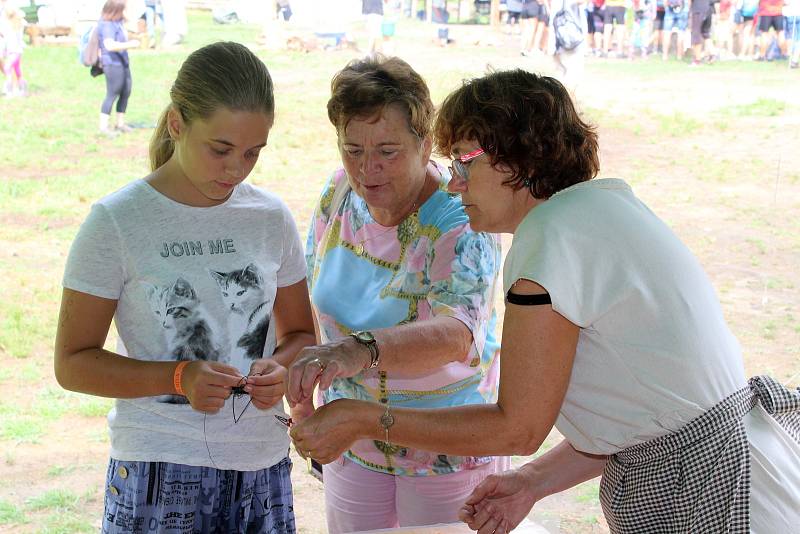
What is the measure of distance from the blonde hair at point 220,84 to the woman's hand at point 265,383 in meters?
0.54

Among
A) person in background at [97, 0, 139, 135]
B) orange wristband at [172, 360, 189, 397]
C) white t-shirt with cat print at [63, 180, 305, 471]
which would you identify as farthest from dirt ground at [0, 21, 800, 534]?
person in background at [97, 0, 139, 135]

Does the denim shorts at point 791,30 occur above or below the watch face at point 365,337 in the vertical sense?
above

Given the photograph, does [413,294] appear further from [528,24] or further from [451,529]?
[528,24]

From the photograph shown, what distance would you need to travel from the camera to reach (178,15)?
43.8ft

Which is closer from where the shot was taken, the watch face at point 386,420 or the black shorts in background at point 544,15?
the watch face at point 386,420

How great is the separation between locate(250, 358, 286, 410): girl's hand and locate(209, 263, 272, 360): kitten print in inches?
2.2

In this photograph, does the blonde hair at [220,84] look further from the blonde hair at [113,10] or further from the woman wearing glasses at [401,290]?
the blonde hair at [113,10]

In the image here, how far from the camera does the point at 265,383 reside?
1968 millimetres

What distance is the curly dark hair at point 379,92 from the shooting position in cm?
226

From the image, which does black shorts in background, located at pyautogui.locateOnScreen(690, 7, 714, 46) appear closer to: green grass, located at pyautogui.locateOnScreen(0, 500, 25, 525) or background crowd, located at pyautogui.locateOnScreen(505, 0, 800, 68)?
background crowd, located at pyautogui.locateOnScreen(505, 0, 800, 68)

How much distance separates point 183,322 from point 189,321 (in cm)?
1

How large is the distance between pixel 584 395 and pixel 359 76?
1.00 metres

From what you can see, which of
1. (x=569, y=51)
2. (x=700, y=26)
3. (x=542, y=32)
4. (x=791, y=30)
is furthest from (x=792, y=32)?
(x=542, y=32)

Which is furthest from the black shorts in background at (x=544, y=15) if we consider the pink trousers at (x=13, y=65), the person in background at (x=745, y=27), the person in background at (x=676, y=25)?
the pink trousers at (x=13, y=65)
